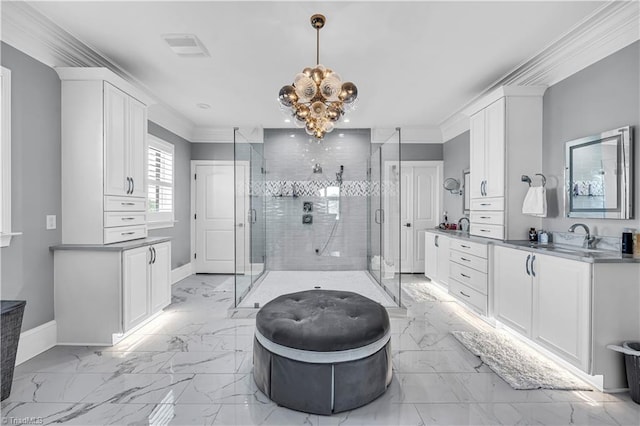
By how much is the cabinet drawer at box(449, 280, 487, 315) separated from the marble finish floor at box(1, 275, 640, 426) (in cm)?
66

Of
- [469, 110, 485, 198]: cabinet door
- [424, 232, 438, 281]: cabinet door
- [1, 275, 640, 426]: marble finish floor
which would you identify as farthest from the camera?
[424, 232, 438, 281]: cabinet door

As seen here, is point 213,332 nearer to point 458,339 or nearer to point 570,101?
point 458,339

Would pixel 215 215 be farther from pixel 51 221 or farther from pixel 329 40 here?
pixel 329 40

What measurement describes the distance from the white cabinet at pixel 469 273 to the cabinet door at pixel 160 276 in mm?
3417

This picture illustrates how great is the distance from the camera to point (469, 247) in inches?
133

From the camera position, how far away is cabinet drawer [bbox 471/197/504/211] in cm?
314

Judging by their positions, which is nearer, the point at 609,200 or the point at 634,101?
the point at 634,101

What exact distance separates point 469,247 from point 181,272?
14.4ft

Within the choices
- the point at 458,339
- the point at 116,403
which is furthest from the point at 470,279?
the point at 116,403

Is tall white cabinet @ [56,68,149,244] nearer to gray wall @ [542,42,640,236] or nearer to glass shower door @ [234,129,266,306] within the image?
glass shower door @ [234,129,266,306]

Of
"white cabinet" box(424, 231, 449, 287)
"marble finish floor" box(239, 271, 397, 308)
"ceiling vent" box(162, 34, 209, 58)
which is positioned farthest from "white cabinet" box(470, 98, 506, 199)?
"ceiling vent" box(162, 34, 209, 58)

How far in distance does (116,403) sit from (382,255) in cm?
333

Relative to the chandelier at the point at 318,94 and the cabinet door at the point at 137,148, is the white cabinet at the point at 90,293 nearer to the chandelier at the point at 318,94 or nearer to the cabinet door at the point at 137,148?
the cabinet door at the point at 137,148

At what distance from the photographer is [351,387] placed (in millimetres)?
1734
